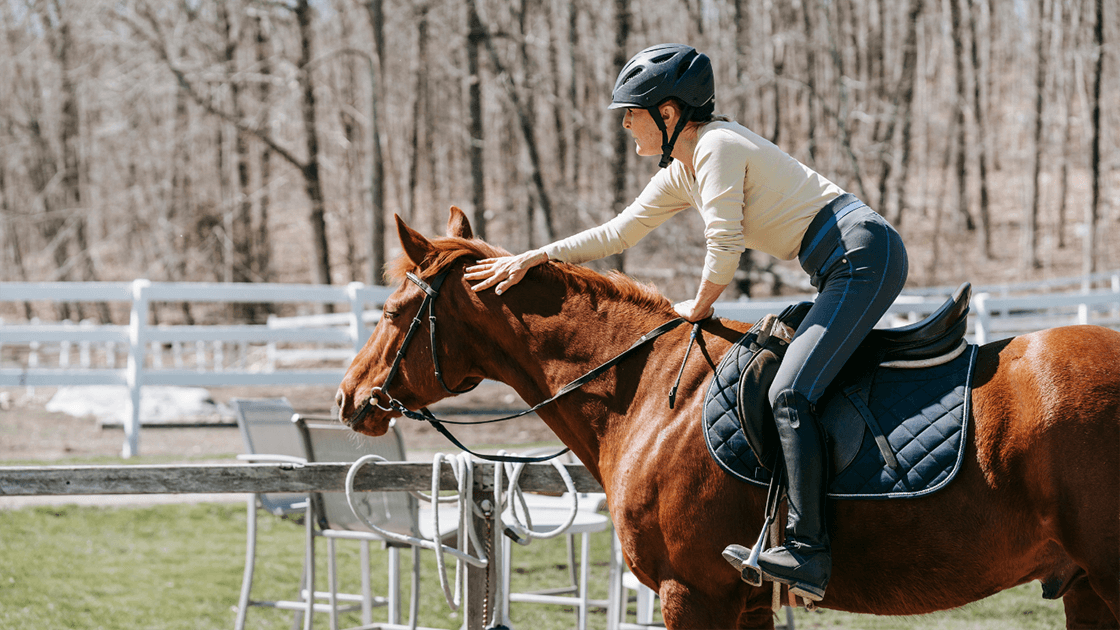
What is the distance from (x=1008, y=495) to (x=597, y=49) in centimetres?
1930

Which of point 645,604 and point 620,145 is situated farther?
point 620,145

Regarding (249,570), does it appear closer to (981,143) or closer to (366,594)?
(366,594)

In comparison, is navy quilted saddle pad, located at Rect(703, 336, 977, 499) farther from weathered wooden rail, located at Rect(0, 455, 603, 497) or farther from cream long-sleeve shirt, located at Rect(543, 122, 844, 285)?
weathered wooden rail, located at Rect(0, 455, 603, 497)

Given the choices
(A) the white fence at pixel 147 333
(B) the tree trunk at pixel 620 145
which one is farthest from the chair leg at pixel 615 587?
(B) the tree trunk at pixel 620 145

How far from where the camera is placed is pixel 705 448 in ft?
8.91

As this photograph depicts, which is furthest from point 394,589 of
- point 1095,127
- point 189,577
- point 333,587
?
point 1095,127

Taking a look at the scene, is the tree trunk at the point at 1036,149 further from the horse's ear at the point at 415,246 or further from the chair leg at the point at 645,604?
the horse's ear at the point at 415,246

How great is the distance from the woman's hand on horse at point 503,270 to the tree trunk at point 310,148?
15580 millimetres

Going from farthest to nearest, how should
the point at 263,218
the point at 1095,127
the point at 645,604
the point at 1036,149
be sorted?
the point at 1036,149, the point at 263,218, the point at 1095,127, the point at 645,604

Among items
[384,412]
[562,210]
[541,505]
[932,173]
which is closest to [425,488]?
[384,412]

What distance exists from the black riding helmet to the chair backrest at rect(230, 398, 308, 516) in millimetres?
2955

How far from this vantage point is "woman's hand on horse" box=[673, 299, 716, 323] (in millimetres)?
2891

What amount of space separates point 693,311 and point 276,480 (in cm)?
168

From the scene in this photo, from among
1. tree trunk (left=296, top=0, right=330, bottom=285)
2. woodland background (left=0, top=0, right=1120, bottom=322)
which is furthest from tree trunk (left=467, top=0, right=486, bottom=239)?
tree trunk (left=296, top=0, right=330, bottom=285)
